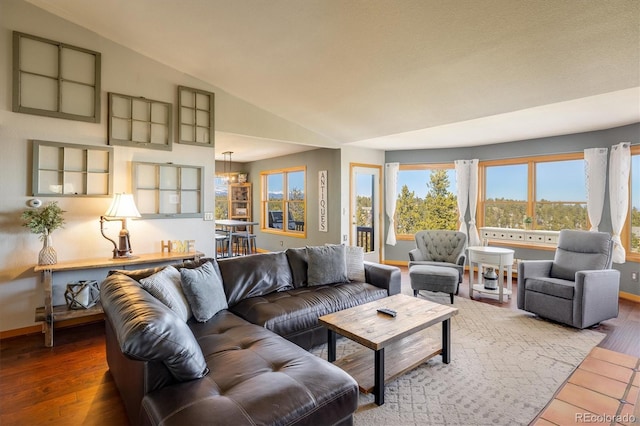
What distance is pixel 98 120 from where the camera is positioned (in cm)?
358

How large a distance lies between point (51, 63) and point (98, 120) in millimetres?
654

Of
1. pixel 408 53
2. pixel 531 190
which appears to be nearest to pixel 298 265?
pixel 408 53

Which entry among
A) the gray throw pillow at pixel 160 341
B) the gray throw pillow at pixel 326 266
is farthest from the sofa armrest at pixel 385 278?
the gray throw pillow at pixel 160 341

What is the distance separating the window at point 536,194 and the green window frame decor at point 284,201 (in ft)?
12.1

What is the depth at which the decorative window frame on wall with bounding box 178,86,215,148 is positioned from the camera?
4156 millimetres

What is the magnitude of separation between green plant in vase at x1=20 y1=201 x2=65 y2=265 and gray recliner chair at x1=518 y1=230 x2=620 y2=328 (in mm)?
5156

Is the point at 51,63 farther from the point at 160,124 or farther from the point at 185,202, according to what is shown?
the point at 185,202

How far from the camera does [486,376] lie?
2459mm

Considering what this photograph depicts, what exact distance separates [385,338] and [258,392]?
948 millimetres

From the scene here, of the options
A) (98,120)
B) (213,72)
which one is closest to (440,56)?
(213,72)

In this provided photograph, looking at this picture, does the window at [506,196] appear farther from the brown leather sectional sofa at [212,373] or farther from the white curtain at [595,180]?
the brown leather sectional sofa at [212,373]

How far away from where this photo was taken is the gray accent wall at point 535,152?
4590 millimetres

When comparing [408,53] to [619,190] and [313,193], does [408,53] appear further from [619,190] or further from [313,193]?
[313,193]

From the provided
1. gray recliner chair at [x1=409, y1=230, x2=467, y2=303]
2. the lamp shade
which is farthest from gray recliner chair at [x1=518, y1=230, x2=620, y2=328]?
the lamp shade
